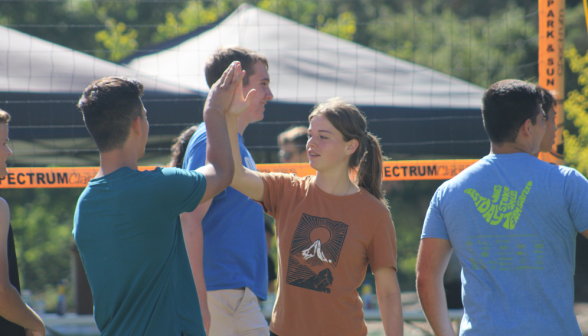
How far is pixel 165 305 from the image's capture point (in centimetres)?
170

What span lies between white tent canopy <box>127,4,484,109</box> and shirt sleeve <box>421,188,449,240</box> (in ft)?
7.71

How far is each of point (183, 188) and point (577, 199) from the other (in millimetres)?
1447

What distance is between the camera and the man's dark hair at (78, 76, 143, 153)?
174 centimetres

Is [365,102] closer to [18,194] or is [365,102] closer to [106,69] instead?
[106,69]

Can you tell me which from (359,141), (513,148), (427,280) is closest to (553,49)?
(513,148)

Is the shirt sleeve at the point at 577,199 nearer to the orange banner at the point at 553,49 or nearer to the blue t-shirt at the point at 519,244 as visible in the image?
the blue t-shirt at the point at 519,244

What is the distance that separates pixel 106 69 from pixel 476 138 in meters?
3.26

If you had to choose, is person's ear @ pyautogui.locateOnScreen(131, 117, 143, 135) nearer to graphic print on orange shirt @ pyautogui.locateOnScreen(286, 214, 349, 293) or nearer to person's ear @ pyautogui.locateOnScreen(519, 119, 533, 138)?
graphic print on orange shirt @ pyautogui.locateOnScreen(286, 214, 349, 293)

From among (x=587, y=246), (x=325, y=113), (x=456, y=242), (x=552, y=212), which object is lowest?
(x=587, y=246)

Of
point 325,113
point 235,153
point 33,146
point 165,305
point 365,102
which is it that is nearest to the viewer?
point 165,305

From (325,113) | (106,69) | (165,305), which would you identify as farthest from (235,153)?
(106,69)

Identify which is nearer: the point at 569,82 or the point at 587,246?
the point at 587,246

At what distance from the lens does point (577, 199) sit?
193cm

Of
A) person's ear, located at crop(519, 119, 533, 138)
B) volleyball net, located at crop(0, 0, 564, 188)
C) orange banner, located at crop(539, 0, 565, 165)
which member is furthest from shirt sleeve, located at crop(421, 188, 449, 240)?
orange banner, located at crop(539, 0, 565, 165)
